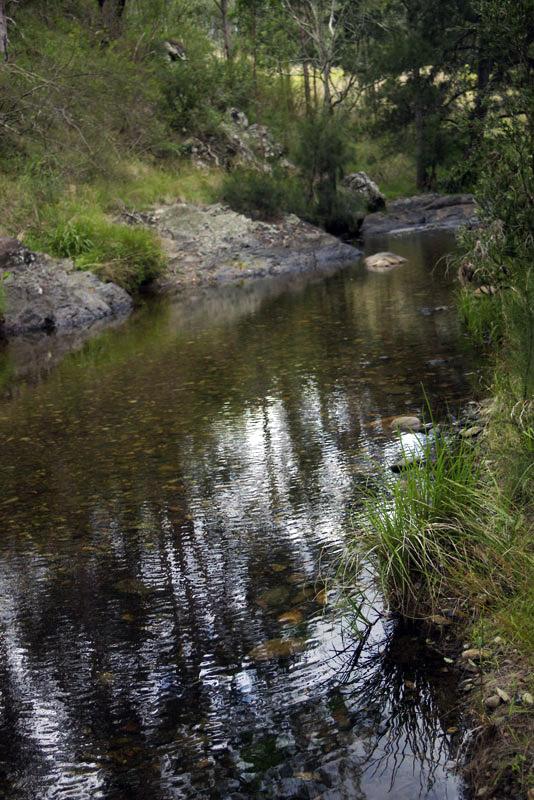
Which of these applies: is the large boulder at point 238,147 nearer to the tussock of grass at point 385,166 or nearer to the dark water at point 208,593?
the tussock of grass at point 385,166

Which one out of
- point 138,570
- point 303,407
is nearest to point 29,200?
point 303,407

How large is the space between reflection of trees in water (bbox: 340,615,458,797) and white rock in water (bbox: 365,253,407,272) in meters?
16.6

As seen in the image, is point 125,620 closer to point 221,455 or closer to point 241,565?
point 241,565

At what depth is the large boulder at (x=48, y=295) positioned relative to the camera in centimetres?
1658

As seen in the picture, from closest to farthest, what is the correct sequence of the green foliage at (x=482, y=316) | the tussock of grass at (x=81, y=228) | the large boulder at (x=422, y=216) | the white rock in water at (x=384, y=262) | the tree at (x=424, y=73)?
the green foliage at (x=482, y=316) → the tussock of grass at (x=81, y=228) → the white rock in water at (x=384, y=262) → the large boulder at (x=422, y=216) → the tree at (x=424, y=73)

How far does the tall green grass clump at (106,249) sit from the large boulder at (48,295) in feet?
2.12

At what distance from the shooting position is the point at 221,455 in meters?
7.59

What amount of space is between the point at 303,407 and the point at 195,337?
538cm

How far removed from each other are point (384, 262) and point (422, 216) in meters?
11.9

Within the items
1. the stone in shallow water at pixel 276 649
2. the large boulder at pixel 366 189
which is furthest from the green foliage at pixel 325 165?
the stone in shallow water at pixel 276 649

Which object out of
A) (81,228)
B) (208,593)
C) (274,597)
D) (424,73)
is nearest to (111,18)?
(424,73)

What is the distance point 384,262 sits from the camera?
814 inches

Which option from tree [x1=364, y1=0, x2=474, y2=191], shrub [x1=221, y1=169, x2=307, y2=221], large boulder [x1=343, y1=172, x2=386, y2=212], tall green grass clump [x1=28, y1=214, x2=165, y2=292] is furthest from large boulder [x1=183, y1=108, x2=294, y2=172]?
tall green grass clump [x1=28, y1=214, x2=165, y2=292]

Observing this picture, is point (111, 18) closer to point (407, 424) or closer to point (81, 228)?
point (81, 228)
